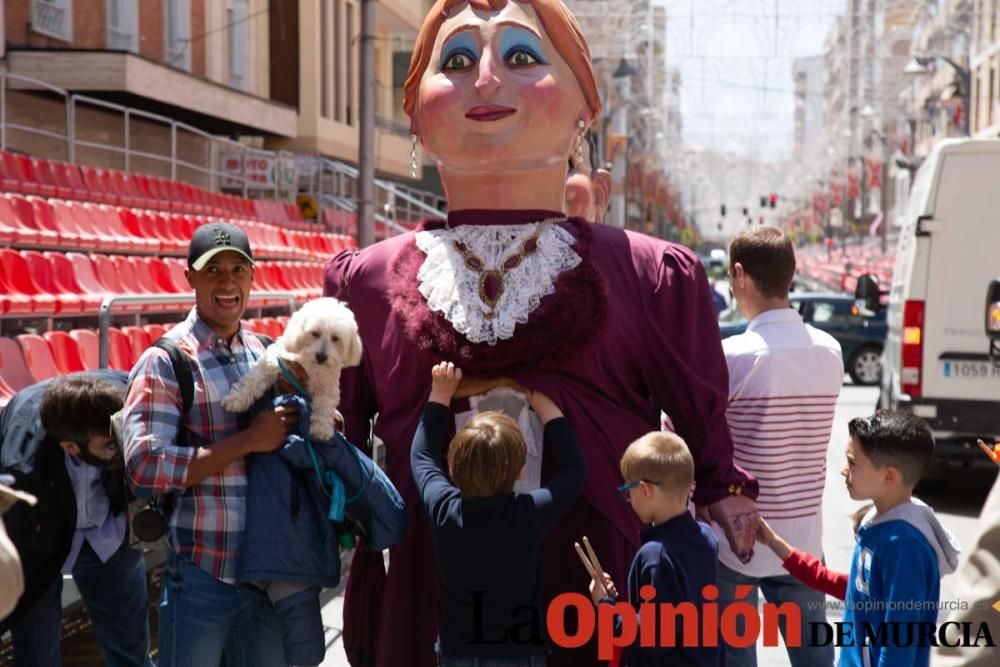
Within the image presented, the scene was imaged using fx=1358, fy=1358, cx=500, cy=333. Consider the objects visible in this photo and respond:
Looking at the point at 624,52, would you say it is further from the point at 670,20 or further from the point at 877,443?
the point at 877,443

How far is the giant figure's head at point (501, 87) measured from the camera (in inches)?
148

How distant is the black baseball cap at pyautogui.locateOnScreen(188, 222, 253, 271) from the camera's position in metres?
3.63

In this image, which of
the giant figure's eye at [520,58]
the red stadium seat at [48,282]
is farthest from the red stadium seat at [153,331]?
the giant figure's eye at [520,58]

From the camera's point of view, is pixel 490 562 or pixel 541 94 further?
pixel 541 94

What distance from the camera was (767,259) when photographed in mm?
4297

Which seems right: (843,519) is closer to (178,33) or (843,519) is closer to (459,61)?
(459,61)

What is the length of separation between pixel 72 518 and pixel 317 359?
1.25 m

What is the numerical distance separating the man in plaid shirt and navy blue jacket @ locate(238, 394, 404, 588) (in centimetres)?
5

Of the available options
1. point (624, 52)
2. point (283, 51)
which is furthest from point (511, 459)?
point (624, 52)

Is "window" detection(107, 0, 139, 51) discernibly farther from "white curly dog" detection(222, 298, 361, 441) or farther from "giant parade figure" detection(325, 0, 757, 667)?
"white curly dog" detection(222, 298, 361, 441)

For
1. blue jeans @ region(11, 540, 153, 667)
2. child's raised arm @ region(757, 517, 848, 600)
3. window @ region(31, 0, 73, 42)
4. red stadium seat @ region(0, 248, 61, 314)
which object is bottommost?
blue jeans @ region(11, 540, 153, 667)

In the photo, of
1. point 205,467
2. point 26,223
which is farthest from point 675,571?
point 26,223

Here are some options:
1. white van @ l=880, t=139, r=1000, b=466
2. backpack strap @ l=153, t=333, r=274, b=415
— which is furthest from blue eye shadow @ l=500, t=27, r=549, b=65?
white van @ l=880, t=139, r=1000, b=466

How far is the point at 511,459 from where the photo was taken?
3.22m
